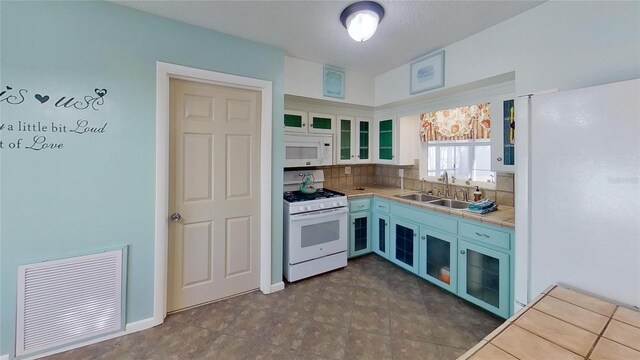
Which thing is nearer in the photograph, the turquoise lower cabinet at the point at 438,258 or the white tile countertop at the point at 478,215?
the white tile countertop at the point at 478,215

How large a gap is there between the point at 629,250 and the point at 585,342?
0.52 meters

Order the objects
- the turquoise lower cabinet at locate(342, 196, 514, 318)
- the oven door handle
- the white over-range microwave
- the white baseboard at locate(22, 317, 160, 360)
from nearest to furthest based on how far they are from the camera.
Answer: the white baseboard at locate(22, 317, 160, 360) < the turquoise lower cabinet at locate(342, 196, 514, 318) < the oven door handle < the white over-range microwave

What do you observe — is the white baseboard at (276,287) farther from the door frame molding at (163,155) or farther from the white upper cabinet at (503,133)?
the white upper cabinet at (503,133)

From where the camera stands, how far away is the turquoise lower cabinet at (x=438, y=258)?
2512mm

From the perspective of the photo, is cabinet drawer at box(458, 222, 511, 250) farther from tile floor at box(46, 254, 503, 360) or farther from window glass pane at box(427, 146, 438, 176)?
window glass pane at box(427, 146, 438, 176)

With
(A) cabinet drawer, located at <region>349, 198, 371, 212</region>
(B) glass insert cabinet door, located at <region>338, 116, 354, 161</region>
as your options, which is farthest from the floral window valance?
(A) cabinet drawer, located at <region>349, 198, 371, 212</region>

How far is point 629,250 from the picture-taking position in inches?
42.2

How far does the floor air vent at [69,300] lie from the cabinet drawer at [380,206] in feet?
8.75

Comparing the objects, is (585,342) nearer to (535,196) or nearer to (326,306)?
(535,196)

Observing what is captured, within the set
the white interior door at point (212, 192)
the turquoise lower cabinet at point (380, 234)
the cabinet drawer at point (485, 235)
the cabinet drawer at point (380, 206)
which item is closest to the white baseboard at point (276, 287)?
the white interior door at point (212, 192)

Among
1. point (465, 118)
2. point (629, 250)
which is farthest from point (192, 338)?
point (465, 118)

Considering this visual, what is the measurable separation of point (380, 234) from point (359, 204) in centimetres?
49

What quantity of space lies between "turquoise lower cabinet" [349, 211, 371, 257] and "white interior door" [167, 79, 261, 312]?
1248mm

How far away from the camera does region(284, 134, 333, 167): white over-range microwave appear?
3.11 metres
